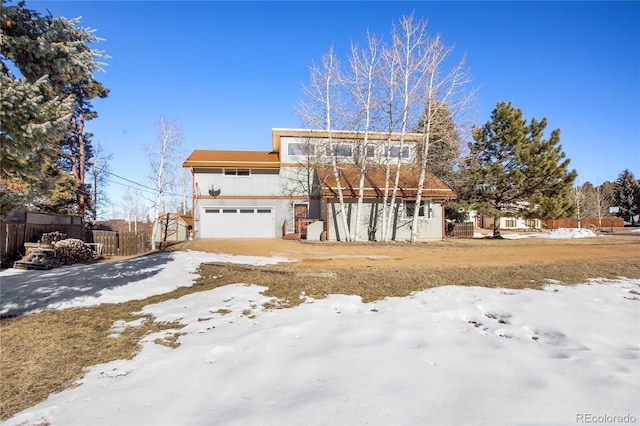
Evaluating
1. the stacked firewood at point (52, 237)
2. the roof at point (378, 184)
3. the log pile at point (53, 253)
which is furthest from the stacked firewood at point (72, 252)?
the roof at point (378, 184)

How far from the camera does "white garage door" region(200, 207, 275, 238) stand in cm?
2147

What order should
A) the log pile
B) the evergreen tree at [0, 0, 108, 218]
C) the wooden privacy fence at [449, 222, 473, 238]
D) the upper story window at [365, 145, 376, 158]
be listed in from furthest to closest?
the wooden privacy fence at [449, 222, 473, 238]
the upper story window at [365, 145, 376, 158]
the log pile
the evergreen tree at [0, 0, 108, 218]

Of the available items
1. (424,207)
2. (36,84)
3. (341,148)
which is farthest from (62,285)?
(424,207)

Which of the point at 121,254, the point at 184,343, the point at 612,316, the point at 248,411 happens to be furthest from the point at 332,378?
the point at 121,254

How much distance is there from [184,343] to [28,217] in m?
14.0

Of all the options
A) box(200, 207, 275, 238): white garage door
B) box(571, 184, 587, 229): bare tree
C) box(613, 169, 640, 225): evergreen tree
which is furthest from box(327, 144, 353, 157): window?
box(613, 169, 640, 225): evergreen tree

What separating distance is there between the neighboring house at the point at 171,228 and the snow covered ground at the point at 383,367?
1870 cm

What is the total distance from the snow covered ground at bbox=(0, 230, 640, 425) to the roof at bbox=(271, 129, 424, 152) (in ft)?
45.8

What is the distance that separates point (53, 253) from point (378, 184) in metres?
16.2

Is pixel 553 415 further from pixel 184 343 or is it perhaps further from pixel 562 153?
pixel 562 153

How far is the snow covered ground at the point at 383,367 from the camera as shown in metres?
2.47

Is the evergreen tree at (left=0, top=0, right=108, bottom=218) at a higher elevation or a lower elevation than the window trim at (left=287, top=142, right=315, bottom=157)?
lower

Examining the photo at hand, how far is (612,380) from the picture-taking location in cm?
281

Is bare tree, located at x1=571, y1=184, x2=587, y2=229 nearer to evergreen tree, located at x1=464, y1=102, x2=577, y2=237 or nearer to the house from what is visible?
Answer: evergreen tree, located at x1=464, y1=102, x2=577, y2=237
